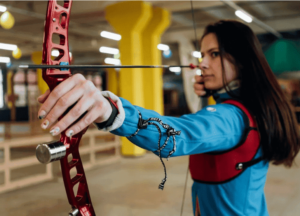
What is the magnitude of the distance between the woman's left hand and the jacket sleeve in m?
0.09

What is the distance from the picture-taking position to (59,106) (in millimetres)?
343

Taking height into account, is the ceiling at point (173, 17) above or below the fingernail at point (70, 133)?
above

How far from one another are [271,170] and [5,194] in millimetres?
3014

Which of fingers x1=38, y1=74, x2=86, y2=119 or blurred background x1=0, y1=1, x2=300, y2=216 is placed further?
blurred background x1=0, y1=1, x2=300, y2=216

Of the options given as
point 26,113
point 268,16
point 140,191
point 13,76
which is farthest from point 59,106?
point 26,113

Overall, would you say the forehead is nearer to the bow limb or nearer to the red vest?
the red vest

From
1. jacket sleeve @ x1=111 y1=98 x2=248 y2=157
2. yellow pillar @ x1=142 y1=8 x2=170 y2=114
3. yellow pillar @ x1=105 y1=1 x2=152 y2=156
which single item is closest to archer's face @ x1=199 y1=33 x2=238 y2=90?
jacket sleeve @ x1=111 y1=98 x2=248 y2=157

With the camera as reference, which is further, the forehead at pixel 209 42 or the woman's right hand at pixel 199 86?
the woman's right hand at pixel 199 86

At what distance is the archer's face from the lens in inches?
29.8

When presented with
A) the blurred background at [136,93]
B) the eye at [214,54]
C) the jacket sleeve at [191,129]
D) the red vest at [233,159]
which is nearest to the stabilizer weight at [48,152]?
the jacket sleeve at [191,129]

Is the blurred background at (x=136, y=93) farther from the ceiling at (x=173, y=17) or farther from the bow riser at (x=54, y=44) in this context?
the bow riser at (x=54, y=44)

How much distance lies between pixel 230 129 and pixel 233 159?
99 millimetres

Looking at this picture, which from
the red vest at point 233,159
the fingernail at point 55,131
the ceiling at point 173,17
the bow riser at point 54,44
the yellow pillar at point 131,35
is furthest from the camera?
the ceiling at point 173,17

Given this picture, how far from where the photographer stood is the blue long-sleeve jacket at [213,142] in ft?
1.57
